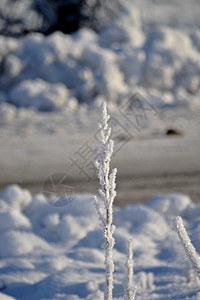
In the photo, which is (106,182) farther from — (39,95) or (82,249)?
(39,95)

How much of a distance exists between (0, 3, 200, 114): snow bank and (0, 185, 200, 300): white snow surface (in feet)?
16.9

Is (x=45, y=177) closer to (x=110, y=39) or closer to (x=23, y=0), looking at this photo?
(x=110, y=39)

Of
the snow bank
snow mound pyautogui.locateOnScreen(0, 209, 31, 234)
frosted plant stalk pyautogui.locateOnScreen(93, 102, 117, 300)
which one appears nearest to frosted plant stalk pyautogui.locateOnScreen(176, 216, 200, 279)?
frosted plant stalk pyautogui.locateOnScreen(93, 102, 117, 300)

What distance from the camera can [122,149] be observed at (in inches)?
194

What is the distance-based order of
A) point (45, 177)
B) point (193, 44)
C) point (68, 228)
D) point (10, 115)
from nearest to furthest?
1. point (68, 228)
2. point (45, 177)
3. point (10, 115)
4. point (193, 44)

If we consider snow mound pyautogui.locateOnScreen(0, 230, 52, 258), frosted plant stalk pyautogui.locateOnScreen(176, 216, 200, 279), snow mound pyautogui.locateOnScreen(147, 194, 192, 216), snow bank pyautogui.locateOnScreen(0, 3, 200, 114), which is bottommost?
frosted plant stalk pyautogui.locateOnScreen(176, 216, 200, 279)

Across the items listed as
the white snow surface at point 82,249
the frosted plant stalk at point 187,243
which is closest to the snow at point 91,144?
the white snow surface at point 82,249

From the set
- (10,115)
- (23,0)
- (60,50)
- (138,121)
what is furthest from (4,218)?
(23,0)

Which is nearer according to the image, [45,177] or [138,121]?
[45,177]

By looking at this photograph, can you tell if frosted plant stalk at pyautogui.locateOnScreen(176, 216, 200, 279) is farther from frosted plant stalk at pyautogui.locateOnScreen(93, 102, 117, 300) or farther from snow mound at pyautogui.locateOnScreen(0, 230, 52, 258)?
snow mound at pyautogui.locateOnScreen(0, 230, 52, 258)

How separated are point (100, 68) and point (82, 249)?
6.68 m

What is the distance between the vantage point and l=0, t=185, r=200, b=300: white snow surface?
204 cm

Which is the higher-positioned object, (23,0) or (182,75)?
(23,0)

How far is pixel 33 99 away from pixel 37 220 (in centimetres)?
531
